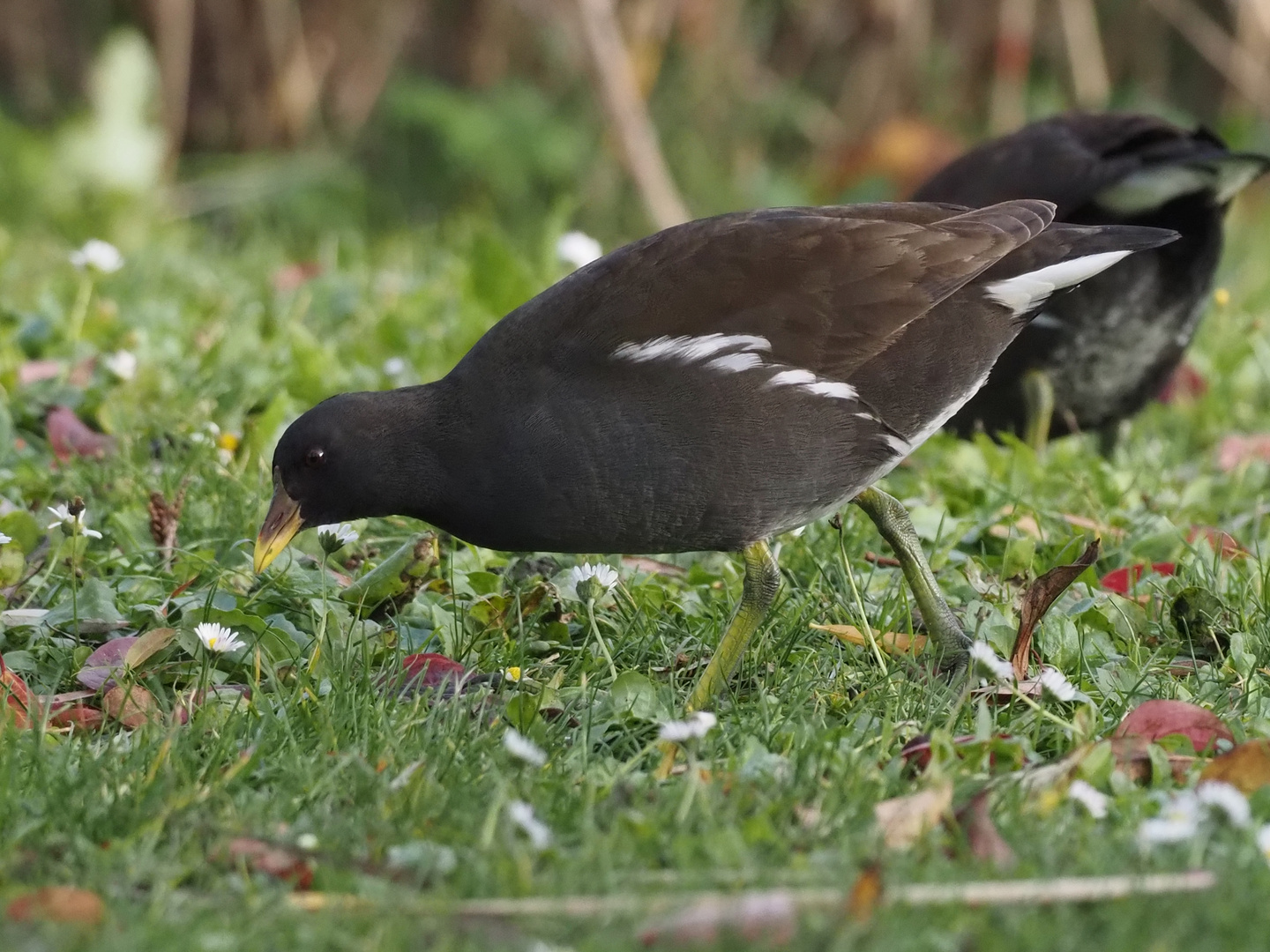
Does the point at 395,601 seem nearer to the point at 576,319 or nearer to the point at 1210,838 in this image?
the point at 576,319

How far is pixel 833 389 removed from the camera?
3336 mm

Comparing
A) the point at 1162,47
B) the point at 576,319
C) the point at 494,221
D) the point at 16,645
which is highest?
the point at 576,319

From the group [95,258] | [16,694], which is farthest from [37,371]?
[16,694]

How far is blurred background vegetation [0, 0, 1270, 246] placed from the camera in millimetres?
8391

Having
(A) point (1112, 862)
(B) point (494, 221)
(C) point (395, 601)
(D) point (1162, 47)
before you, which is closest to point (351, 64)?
(B) point (494, 221)

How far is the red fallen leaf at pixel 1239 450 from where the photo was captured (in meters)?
4.86

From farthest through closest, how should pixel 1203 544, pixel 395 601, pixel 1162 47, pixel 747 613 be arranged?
pixel 1162 47 → pixel 1203 544 → pixel 395 601 → pixel 747 613

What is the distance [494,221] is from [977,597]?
524 cm

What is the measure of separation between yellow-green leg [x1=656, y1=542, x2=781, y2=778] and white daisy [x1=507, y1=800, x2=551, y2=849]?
68 cm

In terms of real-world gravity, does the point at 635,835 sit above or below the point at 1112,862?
above

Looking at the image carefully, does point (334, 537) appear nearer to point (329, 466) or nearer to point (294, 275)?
point (329, 466)

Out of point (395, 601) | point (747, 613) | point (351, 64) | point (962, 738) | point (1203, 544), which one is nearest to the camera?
point (962, 738)

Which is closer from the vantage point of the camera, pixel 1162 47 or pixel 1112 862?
pixel 1112 862

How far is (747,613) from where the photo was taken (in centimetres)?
327
